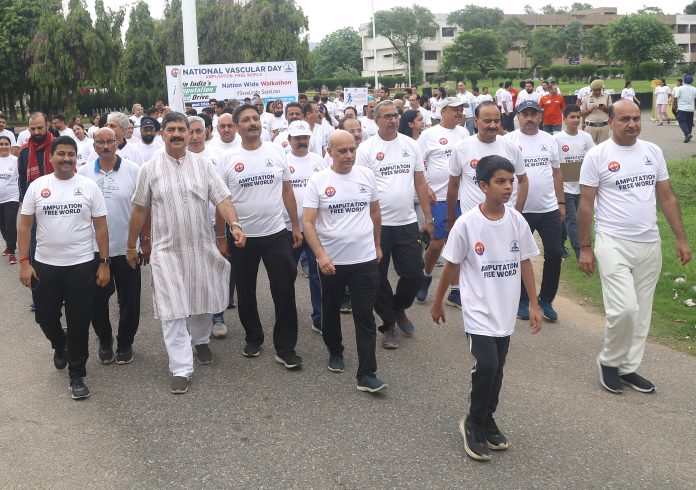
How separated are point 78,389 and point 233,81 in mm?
17575

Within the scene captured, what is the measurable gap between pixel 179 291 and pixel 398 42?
114137mm

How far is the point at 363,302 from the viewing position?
18.4 feet

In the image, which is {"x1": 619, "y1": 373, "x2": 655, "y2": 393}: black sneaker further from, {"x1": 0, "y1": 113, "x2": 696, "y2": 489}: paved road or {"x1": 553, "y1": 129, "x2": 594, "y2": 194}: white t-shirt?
{"x1": 553, "y1": 129, "x2": 594, "y2": 194}: white t-shirt

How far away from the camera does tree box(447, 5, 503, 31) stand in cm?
11225

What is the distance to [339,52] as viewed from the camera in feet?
401

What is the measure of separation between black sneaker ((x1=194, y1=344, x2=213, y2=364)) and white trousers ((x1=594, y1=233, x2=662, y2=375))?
3.11 metres

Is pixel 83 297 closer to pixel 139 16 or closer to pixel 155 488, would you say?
pixel 155 488

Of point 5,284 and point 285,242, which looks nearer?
point 285,242

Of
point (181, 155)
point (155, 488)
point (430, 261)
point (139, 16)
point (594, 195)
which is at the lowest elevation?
point (155, 488)

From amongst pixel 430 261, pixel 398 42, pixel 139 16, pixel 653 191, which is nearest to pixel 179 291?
pixel 430 261

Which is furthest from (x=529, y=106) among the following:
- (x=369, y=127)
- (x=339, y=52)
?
(x=339, y=52)

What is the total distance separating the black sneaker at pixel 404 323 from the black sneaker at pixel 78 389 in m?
2.72

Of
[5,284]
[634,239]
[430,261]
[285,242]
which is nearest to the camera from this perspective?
[634,239]

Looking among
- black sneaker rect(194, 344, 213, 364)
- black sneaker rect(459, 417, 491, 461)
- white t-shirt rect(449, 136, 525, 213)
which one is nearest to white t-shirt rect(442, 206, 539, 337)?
black sneaker rect(459, 417, 491, 461)
